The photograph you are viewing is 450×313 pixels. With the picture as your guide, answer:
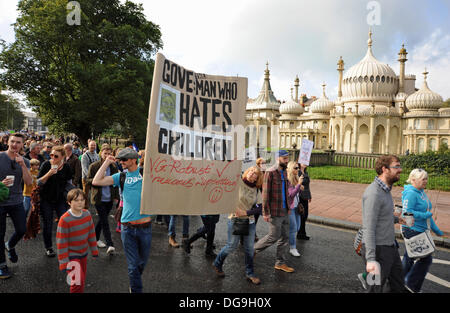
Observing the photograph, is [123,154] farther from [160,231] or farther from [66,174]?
[160,231]

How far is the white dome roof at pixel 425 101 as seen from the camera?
41.4 meters

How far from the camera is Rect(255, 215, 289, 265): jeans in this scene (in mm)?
4723

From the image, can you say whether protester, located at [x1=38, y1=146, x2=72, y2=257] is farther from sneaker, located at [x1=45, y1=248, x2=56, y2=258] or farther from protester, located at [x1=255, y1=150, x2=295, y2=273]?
protester, located at [x1=255, y1=150, x2=295, y2=273]

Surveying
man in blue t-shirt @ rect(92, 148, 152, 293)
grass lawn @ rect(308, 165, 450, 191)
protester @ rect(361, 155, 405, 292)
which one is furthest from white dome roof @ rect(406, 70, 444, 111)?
man in blue t-shirt @ rect(92, 148, 152, 293)

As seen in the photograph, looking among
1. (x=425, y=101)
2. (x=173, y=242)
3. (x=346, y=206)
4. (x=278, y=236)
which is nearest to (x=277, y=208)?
(x=278, y=236)

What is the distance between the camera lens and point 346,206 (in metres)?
10.2

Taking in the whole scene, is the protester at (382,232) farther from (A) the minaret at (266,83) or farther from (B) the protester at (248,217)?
(A) the minaret at (266,83)

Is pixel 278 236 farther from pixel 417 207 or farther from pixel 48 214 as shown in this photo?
pixel 48 214

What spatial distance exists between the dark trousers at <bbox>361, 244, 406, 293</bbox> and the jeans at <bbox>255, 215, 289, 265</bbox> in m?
1.74

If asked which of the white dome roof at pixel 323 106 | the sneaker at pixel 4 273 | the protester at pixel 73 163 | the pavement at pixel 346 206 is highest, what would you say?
the white dome roof at pixel 323 106

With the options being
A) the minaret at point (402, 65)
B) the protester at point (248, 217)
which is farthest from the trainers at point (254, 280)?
the minaret at point (402, 65)

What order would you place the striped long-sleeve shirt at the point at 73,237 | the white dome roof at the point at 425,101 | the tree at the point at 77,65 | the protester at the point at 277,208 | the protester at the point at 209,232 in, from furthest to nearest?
the white dome roof at the point at 425,101
the tree at the point at 77,65
the protester at the point at 209,232
the protester at the point at 277,208
the striped long-sleeve shirt at the point at 73,237

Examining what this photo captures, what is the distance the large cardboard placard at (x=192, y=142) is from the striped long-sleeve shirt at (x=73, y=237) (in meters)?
1.08

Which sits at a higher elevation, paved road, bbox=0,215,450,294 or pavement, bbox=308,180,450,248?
pavement, bbox=308,180,450,248
